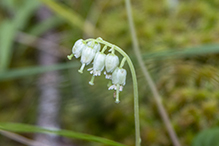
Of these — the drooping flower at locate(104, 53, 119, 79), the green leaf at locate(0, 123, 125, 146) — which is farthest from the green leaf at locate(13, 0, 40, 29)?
Answer: the drooping flower at locate(104, 53, 119, 79)

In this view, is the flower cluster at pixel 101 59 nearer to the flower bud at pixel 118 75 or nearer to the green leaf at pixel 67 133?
the flower bud at pixel 118 75

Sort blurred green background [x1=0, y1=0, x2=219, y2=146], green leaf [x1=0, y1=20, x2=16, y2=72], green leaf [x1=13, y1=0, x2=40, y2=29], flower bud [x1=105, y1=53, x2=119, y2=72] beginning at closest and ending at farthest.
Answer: flower bud [x1=105, y1=53, x2=119, y2=72] → blurred green background [x1=0, y1=0, x2=219, y2=146] → green leaf [x1=0, y1=20, x2=16, y2=72] → green leaf [x1=13, y1=0, x2=40, y2=29]

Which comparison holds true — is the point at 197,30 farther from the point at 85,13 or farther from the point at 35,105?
the point at 35,105

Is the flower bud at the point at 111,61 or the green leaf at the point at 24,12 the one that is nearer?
the flower bud at the point at 111,61

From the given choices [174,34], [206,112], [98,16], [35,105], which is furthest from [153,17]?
[35,105]

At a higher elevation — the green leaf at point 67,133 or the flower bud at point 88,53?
the flower bud at point 88,53

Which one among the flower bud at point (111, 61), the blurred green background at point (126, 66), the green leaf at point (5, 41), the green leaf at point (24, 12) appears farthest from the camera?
the green leaf at point (24, 12)

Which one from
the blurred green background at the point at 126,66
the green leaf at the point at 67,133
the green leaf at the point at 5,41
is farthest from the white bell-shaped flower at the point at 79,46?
the green leaf at the point at 5,41

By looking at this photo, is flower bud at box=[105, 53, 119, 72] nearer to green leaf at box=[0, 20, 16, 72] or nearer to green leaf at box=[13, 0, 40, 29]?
green leaf at box=[0, 20, 16, 72]
